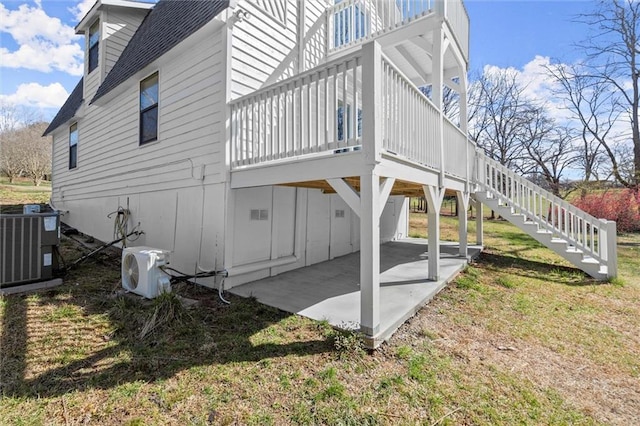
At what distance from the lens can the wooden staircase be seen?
5.64m

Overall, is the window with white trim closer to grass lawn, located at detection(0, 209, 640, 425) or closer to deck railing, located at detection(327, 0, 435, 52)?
deck railing, located at detection(327, 0, 435, 52)

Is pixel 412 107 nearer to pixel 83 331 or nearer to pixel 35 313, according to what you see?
pixel 83 331

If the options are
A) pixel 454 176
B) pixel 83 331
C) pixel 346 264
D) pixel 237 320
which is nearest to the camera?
pixel 83 331

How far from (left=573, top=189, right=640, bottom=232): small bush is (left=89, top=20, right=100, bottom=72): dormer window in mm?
20278

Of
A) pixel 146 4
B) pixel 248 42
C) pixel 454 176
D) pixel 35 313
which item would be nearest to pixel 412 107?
pixel 454 176

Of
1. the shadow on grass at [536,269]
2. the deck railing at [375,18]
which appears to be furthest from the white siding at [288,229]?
the deck railing at [375,18]

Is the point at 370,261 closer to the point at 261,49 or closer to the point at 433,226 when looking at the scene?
the point at 433,226

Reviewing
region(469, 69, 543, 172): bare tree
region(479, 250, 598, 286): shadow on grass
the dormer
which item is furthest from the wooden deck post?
region(469, 69, 543, 172): bare tree

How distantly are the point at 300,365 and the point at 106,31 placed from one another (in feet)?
33.7

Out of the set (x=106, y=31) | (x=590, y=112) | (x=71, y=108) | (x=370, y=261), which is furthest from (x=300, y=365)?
(x=590, y=112)

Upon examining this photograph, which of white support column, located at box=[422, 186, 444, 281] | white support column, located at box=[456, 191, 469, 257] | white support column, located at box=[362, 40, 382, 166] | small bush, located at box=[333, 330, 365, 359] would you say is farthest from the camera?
white support column, located at box=[456, 191, 469, 257]

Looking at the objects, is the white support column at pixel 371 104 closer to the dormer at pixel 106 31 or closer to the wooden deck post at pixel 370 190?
the wooden deck post at pixel 370 190

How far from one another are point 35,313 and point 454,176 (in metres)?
6.85

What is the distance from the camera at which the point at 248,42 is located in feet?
16.4
